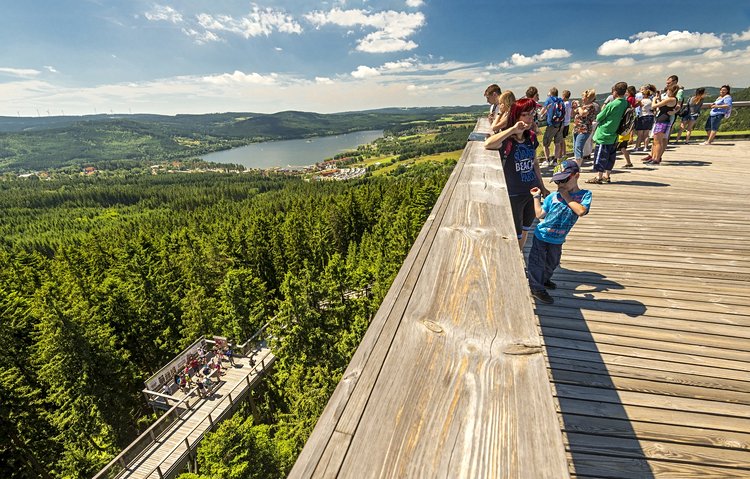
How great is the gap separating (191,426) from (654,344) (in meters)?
30.1

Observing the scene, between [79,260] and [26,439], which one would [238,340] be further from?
[79,260]

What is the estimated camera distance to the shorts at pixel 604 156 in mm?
9884

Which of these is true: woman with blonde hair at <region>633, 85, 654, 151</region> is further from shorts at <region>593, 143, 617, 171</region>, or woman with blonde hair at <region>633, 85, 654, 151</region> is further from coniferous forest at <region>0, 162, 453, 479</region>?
coniferous forest at <region>0, 162, 453, 479</region>

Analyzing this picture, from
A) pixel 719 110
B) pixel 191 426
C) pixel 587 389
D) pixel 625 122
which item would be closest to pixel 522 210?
pixel 587 389

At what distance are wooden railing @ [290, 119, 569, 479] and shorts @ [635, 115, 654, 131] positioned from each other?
594 inches

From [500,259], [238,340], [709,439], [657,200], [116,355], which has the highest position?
Answer: [500,259]

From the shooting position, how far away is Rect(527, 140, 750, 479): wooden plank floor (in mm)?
2867

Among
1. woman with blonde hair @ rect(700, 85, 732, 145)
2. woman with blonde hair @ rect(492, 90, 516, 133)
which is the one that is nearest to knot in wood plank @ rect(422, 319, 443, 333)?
woman with blonde hair @ rect(492, 90, 516, 133)

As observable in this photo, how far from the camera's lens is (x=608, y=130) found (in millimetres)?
9578

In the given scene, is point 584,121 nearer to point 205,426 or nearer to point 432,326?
point 432,326

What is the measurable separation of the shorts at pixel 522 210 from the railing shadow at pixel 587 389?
5.02 feet

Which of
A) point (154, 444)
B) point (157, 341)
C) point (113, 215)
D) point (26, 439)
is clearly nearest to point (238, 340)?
point (157, 341)

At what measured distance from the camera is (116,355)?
26859 millimetres

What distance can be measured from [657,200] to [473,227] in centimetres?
851
